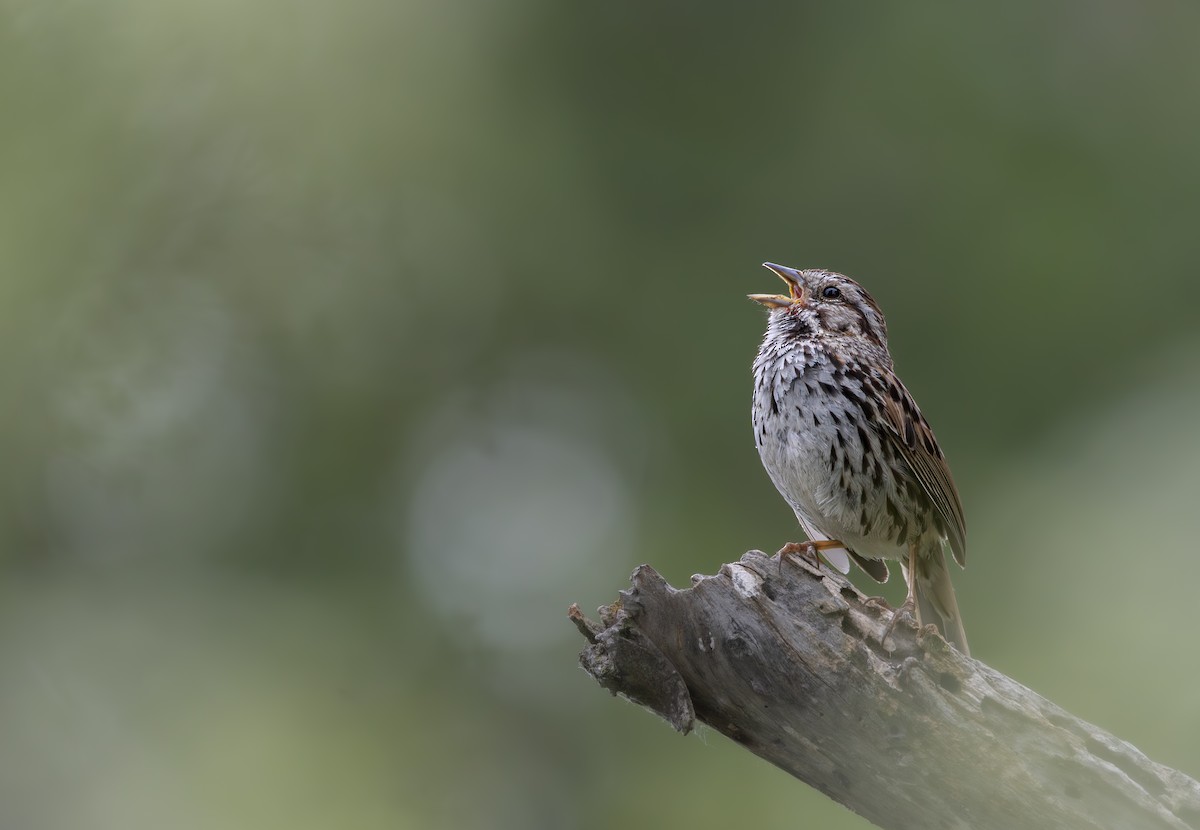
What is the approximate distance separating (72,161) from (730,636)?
8.64 metres

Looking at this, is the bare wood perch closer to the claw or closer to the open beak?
the claw

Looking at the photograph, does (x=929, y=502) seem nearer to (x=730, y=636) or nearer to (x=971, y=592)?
(x=730, y=636)

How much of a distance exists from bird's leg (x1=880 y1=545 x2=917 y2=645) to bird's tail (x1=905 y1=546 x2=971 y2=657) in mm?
75

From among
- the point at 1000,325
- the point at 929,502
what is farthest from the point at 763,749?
the point at 1000,325

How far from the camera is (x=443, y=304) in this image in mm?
12039

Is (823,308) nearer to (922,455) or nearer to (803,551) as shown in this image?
(922,455)

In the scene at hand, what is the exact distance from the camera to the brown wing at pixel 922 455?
5.14 m

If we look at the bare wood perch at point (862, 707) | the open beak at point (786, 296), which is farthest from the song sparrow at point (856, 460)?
the bare wood perch at point (862, 707)

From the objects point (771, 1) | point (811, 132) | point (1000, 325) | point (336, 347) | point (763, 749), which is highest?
point (771, 1)

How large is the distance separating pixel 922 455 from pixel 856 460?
0.33 m

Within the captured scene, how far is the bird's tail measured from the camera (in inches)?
210

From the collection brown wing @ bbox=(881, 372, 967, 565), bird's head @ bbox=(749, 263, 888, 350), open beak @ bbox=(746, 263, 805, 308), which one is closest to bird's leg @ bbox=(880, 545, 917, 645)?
brown wing @ bbox=(881, 372, 967, 565)

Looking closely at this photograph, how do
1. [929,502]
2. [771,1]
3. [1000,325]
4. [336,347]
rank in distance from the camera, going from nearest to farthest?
[929,502], [1000,325], [336,347], [771,1]

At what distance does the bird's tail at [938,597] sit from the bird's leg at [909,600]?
0.25ft
